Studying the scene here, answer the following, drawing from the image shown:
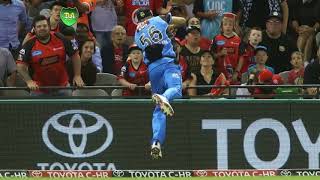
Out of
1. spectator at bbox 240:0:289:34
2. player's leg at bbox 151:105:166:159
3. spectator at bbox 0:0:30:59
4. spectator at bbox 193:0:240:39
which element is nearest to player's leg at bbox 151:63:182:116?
player's leg at bbox 151:105:166:159

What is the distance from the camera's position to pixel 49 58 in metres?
12.1

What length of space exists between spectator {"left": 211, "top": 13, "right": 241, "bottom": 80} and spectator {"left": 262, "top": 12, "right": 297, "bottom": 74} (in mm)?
618

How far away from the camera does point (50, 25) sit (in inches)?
521

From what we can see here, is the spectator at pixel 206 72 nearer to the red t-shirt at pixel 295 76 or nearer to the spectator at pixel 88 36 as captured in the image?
the red t-shirt at pixel 295 76

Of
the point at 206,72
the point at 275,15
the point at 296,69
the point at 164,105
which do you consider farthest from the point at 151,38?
the point at 275,15

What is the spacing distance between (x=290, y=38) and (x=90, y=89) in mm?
4461

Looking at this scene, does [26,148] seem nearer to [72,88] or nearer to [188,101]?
[72,88]

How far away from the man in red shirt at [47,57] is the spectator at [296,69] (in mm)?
3617

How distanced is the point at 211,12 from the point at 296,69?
2.12m

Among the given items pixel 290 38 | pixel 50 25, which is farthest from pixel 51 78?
pixel 290 38

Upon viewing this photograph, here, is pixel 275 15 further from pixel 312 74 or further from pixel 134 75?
pixel 134 75

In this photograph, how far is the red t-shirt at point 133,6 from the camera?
14438 mm

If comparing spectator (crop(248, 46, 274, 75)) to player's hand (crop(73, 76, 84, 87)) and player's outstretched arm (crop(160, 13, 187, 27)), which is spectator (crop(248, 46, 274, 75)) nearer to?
player's outstretched arm (crop(160, 13, 187, 27))

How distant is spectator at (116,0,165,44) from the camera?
1442 cm
